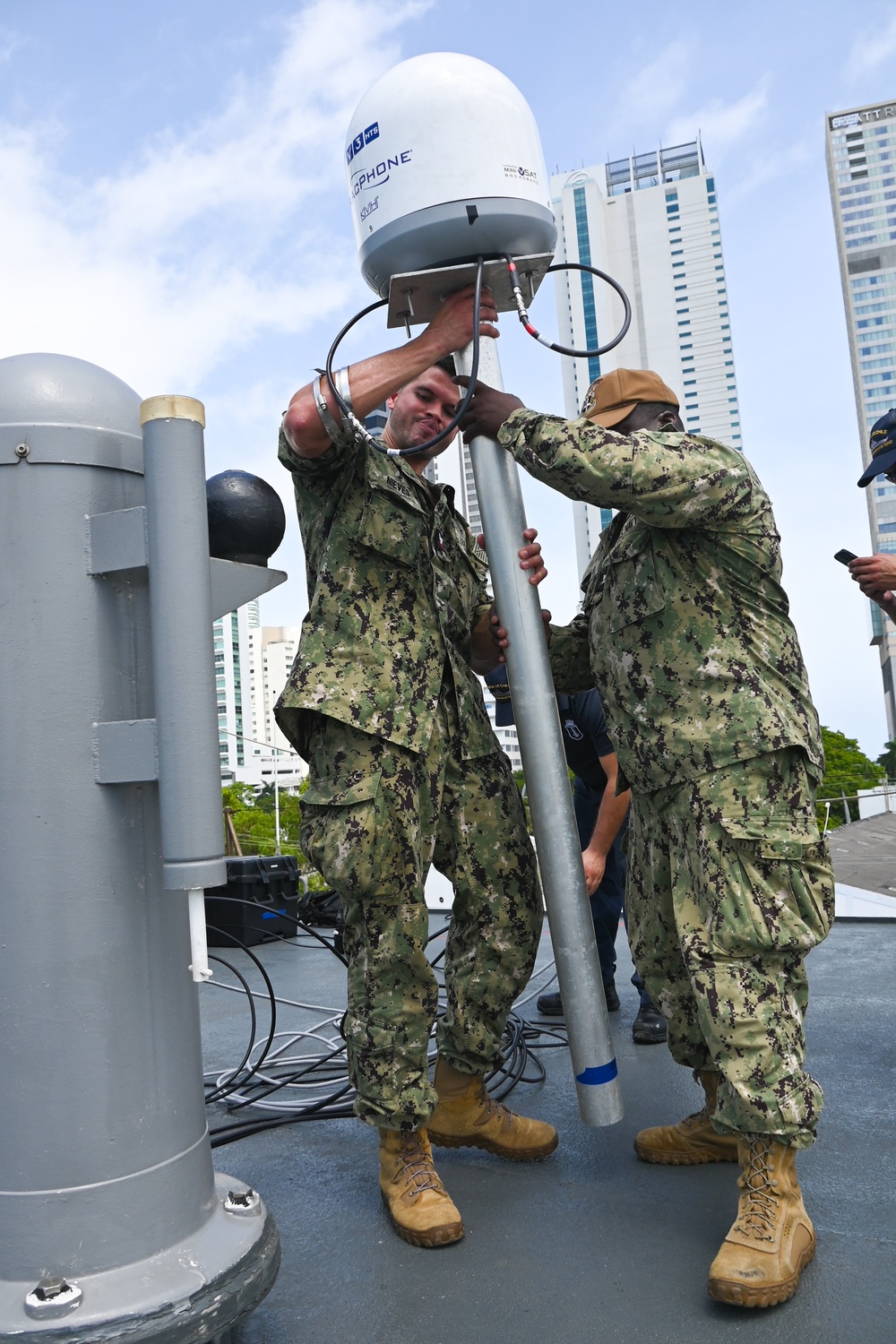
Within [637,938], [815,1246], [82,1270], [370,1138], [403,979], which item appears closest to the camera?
[82,1270]

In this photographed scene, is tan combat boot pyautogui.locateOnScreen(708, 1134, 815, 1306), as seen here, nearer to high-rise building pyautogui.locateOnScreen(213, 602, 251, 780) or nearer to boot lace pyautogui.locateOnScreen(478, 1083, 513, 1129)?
boot lace pyautogui.locateOnScreen(478, 1083, 513, 1129)

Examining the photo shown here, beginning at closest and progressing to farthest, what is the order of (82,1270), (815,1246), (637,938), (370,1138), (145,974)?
(82,1270) < (145,974) < (815,1246) < (637,938) < (370,1138)

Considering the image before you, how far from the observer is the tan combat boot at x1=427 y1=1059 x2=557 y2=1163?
8.17ft

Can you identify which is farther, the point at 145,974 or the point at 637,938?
the point at 637,938

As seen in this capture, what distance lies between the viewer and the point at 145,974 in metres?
1.39

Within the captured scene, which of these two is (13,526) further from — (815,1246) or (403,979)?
(815,1246)

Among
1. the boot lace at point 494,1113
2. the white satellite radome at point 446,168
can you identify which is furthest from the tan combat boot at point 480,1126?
the white satellite radome at point 446,168

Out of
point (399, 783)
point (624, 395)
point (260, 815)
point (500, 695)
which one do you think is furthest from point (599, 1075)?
point (260, 815)

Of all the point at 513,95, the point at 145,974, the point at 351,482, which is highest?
the point at 513,95

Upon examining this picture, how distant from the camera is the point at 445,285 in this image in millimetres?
2363

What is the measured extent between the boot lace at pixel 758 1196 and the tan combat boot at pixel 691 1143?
0.44 metres

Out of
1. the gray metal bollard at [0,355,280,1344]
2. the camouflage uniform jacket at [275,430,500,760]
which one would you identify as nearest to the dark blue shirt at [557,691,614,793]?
the camouflage uniform jacket at [275,430,500,760]

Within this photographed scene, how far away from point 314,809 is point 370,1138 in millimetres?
1040

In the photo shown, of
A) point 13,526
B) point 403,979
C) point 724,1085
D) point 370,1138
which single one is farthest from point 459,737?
point 13,526
